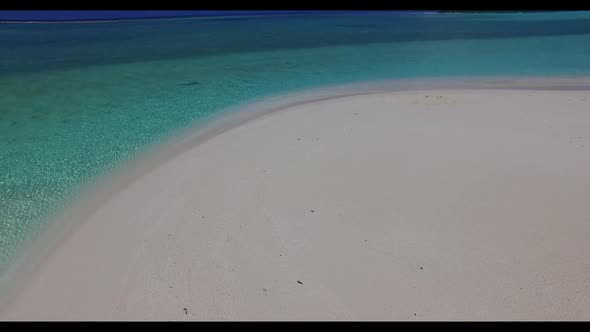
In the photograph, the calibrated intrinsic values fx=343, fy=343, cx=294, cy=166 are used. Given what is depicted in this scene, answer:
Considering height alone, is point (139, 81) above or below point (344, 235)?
above

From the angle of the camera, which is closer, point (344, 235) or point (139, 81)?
point (344, 235)

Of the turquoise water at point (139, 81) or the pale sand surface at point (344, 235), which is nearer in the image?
the pale sand surface at point (344, 235)

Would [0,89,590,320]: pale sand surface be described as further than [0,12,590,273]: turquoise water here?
No

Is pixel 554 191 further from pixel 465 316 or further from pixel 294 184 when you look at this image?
pixel 294 184

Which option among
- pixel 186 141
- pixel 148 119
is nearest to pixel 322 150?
pixel 186 141
